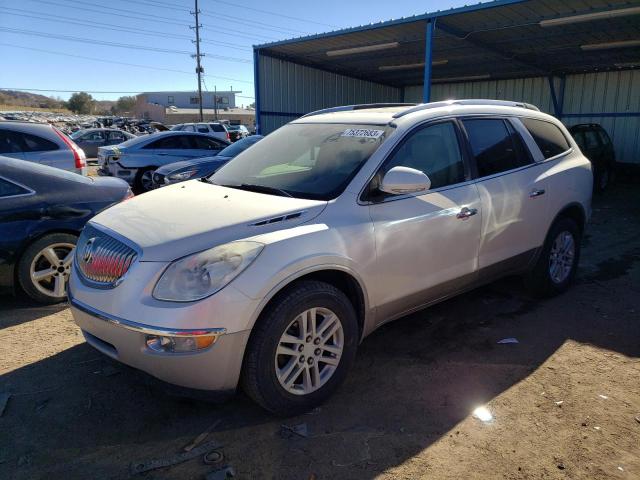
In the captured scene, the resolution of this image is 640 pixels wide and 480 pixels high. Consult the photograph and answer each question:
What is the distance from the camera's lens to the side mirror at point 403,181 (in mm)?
3141

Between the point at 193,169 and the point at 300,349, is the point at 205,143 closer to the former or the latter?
the point at 193,169

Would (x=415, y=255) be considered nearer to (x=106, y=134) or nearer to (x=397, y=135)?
(x=397, y=135)

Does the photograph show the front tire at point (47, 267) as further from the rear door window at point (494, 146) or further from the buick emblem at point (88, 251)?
the rear door window at point (494, 146)

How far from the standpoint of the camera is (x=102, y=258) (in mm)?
2969

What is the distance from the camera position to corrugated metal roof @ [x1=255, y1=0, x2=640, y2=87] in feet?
34.6

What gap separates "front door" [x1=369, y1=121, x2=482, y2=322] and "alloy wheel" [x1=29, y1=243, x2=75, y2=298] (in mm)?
3134

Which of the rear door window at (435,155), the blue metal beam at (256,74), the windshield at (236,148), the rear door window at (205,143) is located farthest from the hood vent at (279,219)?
the blue metal beam at (256,74)

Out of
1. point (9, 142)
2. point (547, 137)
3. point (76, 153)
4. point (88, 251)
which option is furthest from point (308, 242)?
point (9, 142)

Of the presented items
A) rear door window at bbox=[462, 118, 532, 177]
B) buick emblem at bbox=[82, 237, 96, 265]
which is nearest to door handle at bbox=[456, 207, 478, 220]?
rear door window at bbox=[462, 118, 532, 177]

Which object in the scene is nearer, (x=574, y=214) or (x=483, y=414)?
(x=483, y=414)

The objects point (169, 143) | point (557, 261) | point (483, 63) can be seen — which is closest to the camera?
point (557, 261)

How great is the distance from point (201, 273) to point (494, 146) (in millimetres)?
2764

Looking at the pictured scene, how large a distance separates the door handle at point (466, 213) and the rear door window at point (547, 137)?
134 centimetres

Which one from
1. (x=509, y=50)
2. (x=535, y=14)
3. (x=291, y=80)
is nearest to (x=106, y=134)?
(x=291, y=80)
